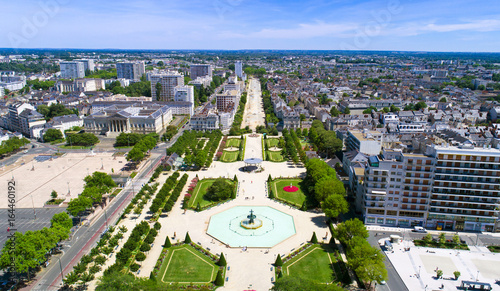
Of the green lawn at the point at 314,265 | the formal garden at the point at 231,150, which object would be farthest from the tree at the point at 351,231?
the formal garden at the point at 231,150

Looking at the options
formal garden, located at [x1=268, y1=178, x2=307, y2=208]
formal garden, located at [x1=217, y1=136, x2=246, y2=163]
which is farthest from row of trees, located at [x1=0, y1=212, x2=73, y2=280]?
formal garden, located at [x1=217, y1=136, x2=246, y2=163]

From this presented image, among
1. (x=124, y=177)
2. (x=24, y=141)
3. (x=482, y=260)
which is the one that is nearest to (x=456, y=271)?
(x=482, y=260)

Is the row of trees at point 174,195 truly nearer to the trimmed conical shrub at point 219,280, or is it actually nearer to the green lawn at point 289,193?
the green lawn at point 289,193

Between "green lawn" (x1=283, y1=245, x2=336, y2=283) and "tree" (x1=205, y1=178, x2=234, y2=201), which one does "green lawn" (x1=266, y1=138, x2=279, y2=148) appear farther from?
"green lawn" (x1=283, y1=245, x2=336, y2=283)

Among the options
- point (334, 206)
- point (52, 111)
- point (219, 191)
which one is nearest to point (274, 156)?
point (219, 191)

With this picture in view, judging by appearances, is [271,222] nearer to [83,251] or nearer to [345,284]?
[345,284]

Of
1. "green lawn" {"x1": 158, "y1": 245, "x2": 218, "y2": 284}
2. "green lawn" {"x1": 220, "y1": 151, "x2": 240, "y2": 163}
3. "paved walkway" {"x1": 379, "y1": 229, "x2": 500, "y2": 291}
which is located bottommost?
"green lawn" {"x1": 158, "y1": 245, "x2": 218, "y2": 284}
